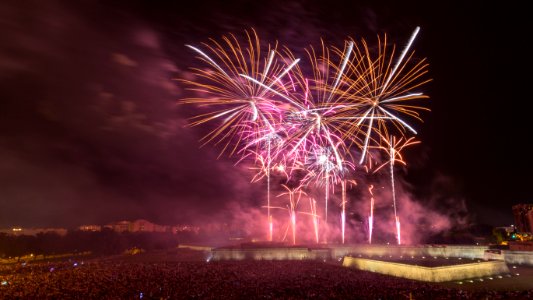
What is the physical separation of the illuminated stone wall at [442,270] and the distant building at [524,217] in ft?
64.9

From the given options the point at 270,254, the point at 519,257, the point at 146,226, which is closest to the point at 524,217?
the point at 519,257

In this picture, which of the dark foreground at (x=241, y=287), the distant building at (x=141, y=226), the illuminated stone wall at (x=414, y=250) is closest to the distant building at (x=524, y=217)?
the illuminated stone wall at (x=414, y=250)

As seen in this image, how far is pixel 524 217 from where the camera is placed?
36.2 m

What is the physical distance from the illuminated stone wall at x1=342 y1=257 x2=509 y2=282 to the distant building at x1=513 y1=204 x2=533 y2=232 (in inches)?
779

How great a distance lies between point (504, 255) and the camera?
72.0ft

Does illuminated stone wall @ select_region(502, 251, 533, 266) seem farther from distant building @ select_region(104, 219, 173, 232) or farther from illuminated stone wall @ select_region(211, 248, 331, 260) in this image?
distant building @ select_region(104, 219, 173, 232)

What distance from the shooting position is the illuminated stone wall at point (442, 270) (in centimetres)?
1702

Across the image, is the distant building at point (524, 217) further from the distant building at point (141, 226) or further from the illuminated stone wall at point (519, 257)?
the distant building at point (141, 226)

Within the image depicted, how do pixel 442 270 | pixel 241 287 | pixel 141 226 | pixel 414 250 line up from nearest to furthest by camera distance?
1. pixel 241 287
2. pixel 442 270
3. pixel 414 250
4. pixel 141 226

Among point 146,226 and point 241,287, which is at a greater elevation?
point 146,226

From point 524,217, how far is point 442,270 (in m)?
25.5

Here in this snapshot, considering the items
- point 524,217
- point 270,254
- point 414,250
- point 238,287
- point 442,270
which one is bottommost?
point 238,287

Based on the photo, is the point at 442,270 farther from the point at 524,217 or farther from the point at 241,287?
the point at 524,217

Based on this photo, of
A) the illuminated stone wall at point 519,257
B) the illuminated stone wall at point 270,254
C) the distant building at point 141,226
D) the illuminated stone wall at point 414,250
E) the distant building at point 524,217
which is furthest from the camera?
the distant building at point 141,226
